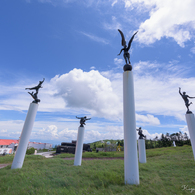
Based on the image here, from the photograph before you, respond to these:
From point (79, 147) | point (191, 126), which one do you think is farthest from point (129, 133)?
point (191, 126)

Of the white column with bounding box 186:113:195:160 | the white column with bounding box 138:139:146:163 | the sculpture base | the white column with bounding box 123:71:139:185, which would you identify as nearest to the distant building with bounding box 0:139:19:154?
the white column with bounding box 138:139:146:163

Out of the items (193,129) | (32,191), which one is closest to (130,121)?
(32,191)

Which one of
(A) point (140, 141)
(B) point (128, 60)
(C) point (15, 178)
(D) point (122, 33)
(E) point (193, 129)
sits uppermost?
(D) point (122, 33)

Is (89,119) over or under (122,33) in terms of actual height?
under

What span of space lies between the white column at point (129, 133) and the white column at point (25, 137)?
6684mm

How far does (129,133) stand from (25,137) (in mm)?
7035

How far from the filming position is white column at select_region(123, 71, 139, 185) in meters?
4.85

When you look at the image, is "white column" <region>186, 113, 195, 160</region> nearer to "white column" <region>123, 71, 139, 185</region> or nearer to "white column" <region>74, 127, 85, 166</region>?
"white column" <region>123, 71, 139, 185</region>

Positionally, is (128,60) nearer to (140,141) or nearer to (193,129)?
(193,129)

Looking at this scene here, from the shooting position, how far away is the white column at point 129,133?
4852 millimetres

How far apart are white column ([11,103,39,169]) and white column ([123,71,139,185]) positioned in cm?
668

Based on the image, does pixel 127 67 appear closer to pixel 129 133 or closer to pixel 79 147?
pixel 129 133

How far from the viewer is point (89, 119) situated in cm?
1099

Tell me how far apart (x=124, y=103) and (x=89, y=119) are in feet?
19.3
